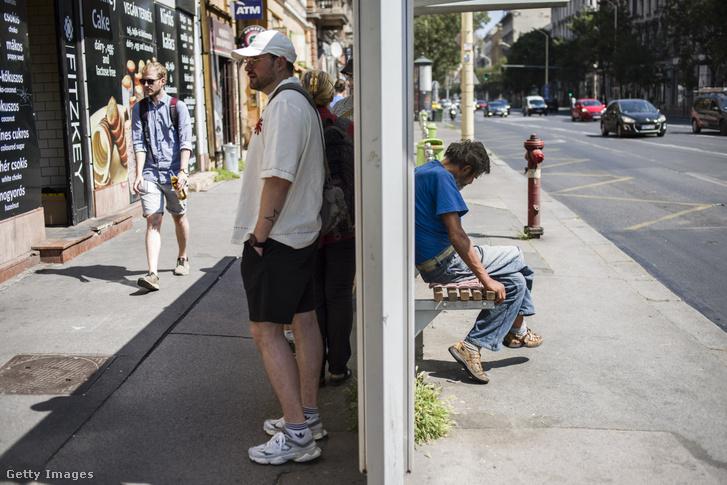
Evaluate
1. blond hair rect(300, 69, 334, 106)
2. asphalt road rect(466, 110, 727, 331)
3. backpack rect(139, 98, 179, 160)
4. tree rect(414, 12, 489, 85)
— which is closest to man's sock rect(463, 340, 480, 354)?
blond hair rect(300, 69, 334, 106)

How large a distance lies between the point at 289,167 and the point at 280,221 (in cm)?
26

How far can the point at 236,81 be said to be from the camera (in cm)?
1823

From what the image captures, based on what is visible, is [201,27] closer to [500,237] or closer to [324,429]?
[500,237]

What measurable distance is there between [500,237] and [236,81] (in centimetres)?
1099

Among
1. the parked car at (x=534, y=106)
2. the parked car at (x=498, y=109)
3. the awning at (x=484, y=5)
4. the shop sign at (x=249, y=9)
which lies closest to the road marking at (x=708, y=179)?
the awning at (x=484, y=5)

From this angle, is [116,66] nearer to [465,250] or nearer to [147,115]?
[147,115]

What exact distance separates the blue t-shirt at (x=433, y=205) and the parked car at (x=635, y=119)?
82.2 ft

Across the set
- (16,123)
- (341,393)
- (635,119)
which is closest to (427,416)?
(341,393)

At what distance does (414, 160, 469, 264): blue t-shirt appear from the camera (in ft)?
13.7

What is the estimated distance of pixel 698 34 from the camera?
48.5m

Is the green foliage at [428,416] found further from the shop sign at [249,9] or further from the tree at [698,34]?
the tree at [698,34]

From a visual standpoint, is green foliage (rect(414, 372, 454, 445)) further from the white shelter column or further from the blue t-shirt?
the blue t-shirt

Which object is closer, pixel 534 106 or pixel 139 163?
pixel 139 163

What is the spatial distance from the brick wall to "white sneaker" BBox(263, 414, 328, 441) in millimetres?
5905
